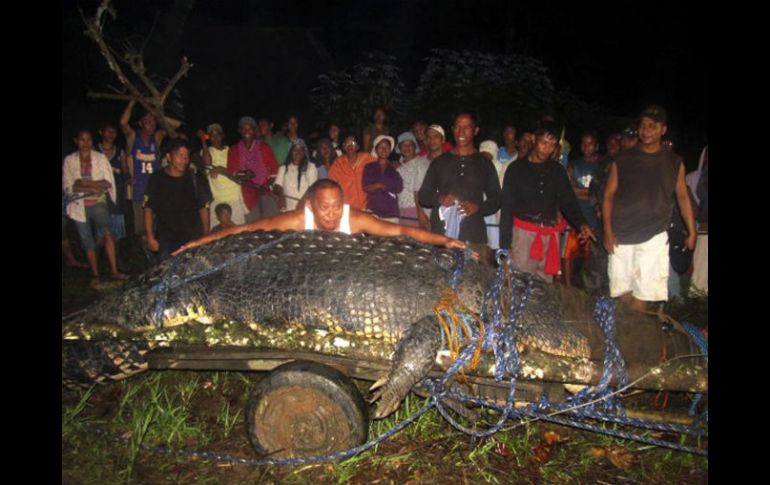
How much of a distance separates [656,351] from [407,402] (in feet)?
5.40

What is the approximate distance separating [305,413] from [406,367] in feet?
2.10

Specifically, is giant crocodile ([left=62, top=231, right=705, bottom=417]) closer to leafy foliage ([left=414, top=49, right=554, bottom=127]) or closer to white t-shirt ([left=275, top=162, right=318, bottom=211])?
white t-shirt ([left=275, top=162, right=318, bottom=211])

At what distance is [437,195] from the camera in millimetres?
4812

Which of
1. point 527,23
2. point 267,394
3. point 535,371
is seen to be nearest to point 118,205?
point 267,394

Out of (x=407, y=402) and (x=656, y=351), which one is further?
(x=407, y=402)

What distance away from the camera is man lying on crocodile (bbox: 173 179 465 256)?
3638 mm

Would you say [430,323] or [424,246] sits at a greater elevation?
[424,246]

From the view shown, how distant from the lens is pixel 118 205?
666 cm

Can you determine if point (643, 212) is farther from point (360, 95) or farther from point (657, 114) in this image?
point (360, 95)

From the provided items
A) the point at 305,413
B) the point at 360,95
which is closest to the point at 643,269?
the point at 305,413

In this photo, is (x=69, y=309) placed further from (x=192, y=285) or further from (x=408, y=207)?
(x=408, y=207)

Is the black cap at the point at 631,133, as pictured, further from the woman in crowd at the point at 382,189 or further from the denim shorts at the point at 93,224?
→ the denim shorts at the point at 93,224

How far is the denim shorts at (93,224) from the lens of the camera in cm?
616

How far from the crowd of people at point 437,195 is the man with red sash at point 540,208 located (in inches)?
0.4
